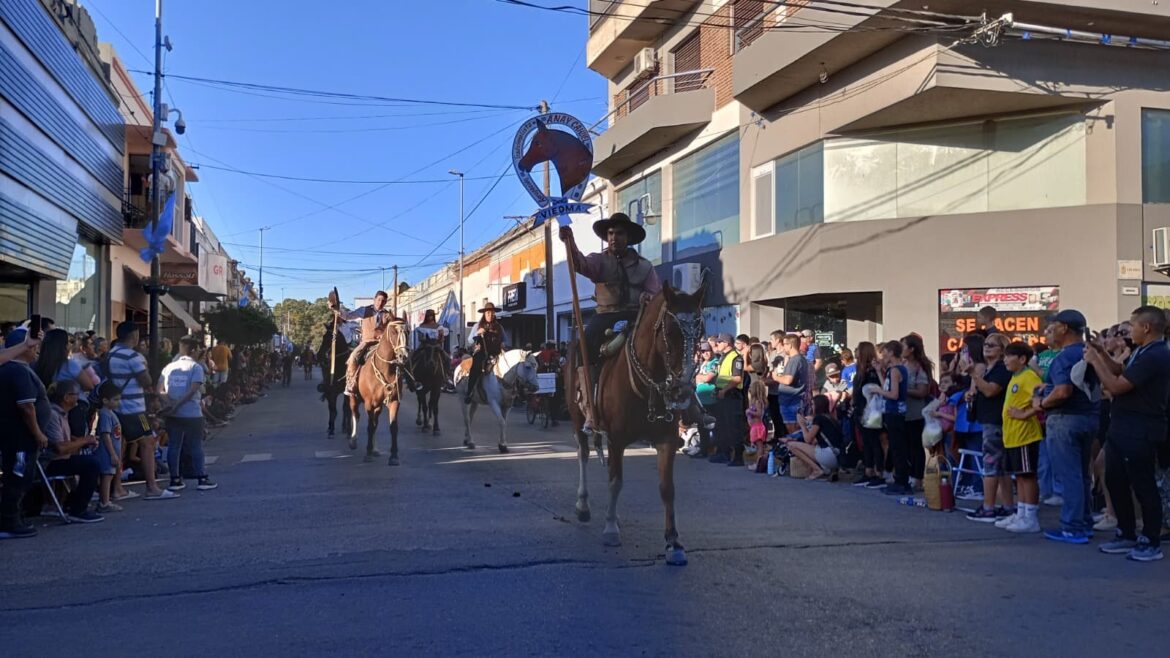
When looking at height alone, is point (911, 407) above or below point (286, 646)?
above

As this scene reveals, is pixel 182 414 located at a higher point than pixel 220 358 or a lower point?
lower

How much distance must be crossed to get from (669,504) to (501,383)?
10069 mm

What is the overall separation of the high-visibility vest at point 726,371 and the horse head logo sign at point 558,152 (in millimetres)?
5010

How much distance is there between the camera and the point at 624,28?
1024 inches

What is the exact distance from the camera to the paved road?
17.0ft

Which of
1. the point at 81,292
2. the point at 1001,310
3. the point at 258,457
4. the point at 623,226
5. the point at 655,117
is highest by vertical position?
the point at 655,117

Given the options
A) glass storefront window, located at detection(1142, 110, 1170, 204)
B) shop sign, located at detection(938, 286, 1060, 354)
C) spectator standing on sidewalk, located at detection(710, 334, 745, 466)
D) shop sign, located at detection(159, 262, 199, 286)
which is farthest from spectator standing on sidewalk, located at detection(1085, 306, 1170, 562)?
shop sign, located at detection(159, 262, 199, 286)

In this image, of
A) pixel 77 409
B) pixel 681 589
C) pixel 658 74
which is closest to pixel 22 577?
pixel 77 409

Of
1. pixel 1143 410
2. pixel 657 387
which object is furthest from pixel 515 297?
pixel 1143 410

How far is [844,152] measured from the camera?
18.6m

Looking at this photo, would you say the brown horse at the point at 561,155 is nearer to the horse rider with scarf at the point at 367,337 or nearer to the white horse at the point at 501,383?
the horse rider with scarf at the point at 367,337

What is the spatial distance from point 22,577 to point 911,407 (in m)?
9.15

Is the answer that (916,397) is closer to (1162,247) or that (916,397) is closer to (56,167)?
(1162,247)

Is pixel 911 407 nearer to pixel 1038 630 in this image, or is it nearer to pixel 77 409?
pixel 1038 630
